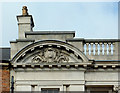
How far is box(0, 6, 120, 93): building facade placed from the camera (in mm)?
16438

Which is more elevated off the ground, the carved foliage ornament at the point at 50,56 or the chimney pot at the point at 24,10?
the chimney pot at the point at 24,10

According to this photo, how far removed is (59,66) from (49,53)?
85cm

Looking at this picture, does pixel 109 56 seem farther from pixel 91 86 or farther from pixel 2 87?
pixel 2 87

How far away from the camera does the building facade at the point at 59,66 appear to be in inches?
647

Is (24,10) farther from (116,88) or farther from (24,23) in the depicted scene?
(116,88)

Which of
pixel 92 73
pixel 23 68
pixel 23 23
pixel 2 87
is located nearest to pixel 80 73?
pixel 92 73

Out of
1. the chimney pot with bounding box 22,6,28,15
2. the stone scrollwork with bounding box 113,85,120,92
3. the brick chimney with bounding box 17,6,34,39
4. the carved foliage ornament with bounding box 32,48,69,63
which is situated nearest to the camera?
the stone scrollwork with bounding box 113,85,120,92

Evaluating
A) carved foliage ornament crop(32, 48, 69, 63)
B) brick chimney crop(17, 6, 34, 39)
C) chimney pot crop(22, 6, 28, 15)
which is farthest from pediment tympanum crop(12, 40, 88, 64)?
chimney pot crop(22, 6, 28, 15)

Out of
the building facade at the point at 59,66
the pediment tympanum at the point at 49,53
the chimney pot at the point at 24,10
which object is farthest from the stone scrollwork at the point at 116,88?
the chimney pot at the point at 24,10

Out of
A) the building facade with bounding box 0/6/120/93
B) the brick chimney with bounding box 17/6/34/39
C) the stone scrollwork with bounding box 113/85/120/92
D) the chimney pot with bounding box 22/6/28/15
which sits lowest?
the stone scrollwork with bounding box 113/85/120/92

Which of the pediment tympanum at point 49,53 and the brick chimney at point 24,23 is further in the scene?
the brick chimney at point 24,23

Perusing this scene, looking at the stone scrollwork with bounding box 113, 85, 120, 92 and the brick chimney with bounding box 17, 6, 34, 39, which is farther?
the brick chimney with bounding box 17, 6, 34, 39

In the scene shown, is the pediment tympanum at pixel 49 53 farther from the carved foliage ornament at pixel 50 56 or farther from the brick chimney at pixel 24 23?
the brick chimney at pixel 24 23

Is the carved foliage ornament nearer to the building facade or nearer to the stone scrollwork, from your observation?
the building facade
